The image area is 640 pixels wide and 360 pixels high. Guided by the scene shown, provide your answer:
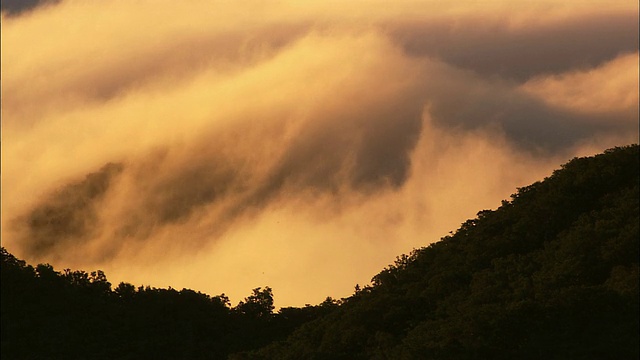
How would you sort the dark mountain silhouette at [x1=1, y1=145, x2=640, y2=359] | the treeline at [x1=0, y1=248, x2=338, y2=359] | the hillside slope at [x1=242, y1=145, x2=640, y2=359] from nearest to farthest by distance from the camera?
the hillside slope at [x1=242, y1=145, x2=640, y2=359], the dark mountain silhouette at [x1=1, y1=145, x2=640, y2=359], the treeline at [x1=0, y1=248, x2=338, y2=359]

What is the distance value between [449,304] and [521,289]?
24.6 feet

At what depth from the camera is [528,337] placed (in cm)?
7950

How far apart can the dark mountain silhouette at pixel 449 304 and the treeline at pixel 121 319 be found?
15 cm

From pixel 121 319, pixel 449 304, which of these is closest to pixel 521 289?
pixel 449 304

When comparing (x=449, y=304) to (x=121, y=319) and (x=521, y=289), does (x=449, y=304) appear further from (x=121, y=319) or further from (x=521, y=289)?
(x=121, y=319)

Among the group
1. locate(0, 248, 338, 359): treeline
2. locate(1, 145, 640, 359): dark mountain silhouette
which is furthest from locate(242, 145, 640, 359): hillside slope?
locate(0, 248, 338, 359): treeline

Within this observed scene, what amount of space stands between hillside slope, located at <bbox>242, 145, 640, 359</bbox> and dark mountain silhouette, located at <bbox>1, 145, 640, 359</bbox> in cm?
11

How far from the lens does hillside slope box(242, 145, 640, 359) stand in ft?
258

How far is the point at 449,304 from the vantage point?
9262cm

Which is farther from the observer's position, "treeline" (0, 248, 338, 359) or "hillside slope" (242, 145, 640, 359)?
"treeline" (0, 248, 338, 359)

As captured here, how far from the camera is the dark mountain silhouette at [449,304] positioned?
3140 inches

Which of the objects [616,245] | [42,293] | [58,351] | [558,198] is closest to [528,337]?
[616,245]

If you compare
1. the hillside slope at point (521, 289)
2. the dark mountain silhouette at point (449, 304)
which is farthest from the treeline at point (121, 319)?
the hillside slope at point (521, 289)

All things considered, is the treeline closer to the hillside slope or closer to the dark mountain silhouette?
the dark mountain silhouette
